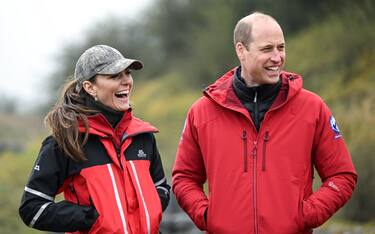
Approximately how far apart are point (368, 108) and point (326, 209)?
24.7 ft

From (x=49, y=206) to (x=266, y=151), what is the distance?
1351 millimetres

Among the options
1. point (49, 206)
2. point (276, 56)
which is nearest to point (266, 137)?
point (276, 56)

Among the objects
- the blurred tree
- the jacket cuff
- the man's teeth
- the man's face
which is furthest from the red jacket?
the blurred tree

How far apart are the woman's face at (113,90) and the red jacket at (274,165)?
0.54 metres

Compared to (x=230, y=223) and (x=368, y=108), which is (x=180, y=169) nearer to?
(x=230, y=223)

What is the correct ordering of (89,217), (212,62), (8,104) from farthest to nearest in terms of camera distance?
(8,104) < (212,62) < (89,217)

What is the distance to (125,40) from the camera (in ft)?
112

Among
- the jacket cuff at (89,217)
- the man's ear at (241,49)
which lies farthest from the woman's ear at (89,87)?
the man's ear at (241,49)

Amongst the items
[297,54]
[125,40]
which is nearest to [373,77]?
[297,54]

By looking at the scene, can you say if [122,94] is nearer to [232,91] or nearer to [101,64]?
[101,64]

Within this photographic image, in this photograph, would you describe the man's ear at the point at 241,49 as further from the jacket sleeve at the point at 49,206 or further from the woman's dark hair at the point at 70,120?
the jacket sleeve at the point at 49,206

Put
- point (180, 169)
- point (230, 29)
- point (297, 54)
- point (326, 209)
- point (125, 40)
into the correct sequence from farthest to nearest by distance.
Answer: point (125, 40) → point (230, 29) → point (297, 54) → point (180, 169) → point (326, 209)

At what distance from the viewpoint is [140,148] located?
5352mm

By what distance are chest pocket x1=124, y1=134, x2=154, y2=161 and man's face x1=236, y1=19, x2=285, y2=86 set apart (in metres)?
0.82
